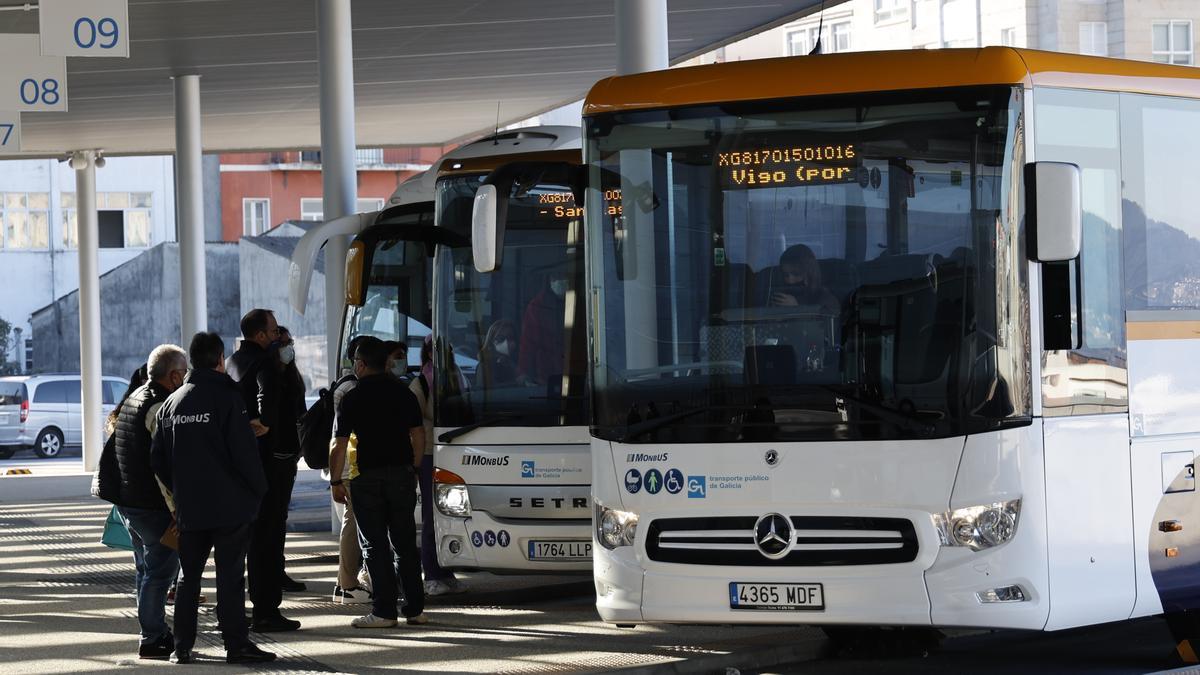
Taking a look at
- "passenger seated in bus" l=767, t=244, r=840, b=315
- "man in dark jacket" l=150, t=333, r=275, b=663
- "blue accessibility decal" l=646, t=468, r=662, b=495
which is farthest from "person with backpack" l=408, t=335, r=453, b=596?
"passenger seated in bus" l=767, t=244, r=840, b=315

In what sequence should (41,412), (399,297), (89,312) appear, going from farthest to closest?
(41,412) → (89,312) → (399,297)

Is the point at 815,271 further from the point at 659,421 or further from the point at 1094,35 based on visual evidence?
the point at 1094,35

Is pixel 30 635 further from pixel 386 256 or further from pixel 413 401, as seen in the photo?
pixel 386 256

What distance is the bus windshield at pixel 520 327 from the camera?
483 inches

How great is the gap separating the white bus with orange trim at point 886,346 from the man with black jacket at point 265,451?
3.32m

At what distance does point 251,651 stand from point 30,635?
215 centimetres

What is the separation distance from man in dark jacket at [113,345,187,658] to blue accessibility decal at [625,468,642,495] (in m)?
2.93

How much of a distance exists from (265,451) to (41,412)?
99.5 ft

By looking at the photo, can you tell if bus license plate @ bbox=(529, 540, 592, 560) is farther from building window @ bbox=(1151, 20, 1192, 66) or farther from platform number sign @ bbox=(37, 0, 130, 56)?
building window @ bbox=(1151, 20, 1192, 66)

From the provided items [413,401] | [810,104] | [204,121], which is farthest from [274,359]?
[204,121]

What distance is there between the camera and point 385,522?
1119 cm

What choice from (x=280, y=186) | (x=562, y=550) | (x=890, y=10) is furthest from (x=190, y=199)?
(x=890, y=10)

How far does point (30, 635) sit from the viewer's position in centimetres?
1149

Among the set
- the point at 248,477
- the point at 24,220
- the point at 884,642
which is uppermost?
the point at 24,220
